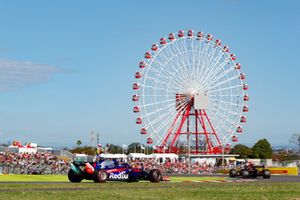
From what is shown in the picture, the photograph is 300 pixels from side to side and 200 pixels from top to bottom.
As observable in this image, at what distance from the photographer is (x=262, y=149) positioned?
140875 millimetres

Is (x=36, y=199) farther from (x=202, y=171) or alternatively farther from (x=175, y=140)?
(x=175, y=140)

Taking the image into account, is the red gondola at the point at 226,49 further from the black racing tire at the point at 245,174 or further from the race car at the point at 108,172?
the race car at the point at 108,172

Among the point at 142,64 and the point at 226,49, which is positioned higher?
the point at 226,49

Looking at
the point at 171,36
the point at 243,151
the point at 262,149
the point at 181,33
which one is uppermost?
the point at 181,33

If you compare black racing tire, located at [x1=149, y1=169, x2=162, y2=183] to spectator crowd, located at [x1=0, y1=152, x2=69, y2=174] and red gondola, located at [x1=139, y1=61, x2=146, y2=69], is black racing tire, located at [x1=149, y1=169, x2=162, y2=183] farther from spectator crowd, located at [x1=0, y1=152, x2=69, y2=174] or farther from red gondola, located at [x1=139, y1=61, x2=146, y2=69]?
red gondola, located at [x1=139, y1=61, x2=146, y2=69]

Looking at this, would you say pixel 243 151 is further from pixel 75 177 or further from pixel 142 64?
pixel 75 177

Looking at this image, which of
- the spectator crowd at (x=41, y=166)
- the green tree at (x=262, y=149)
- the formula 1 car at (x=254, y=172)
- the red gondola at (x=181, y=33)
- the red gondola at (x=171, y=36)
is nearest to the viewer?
the formula 1 car at (x=254, y=172)

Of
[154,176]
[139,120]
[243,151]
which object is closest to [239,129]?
[139,120]

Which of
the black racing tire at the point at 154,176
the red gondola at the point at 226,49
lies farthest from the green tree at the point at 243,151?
the black racing tire at the point at 154,176

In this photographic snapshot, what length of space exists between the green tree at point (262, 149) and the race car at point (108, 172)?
109 m

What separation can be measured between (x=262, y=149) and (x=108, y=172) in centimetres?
11185

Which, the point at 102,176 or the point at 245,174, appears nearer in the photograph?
the point at 102,176

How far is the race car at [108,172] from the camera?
109 feet

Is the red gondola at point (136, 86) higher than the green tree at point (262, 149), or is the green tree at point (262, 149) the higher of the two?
the red gondola at point (136, 86)
